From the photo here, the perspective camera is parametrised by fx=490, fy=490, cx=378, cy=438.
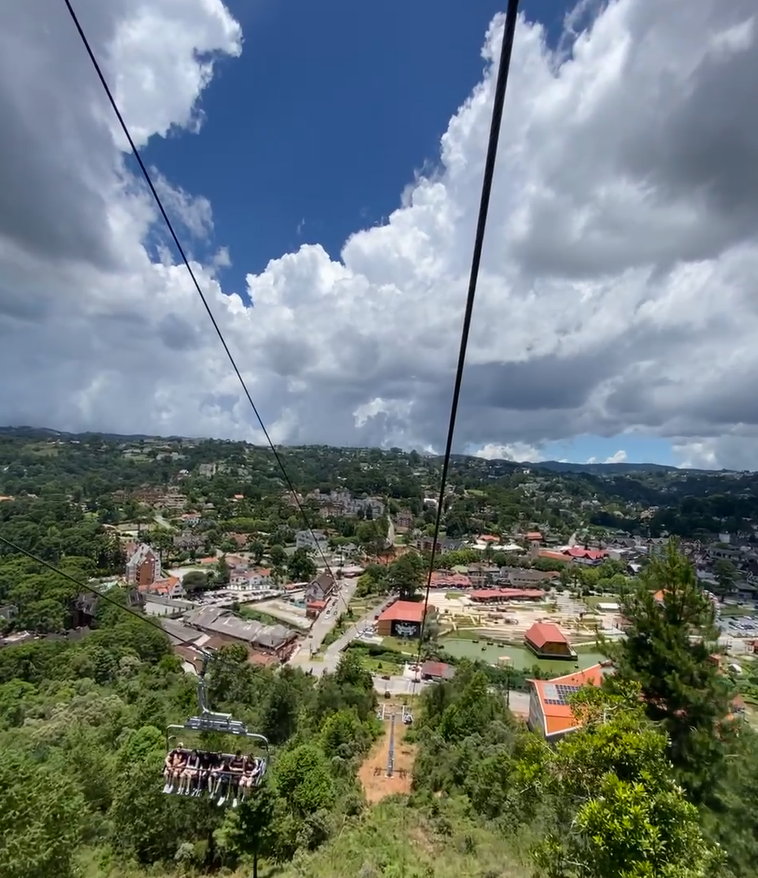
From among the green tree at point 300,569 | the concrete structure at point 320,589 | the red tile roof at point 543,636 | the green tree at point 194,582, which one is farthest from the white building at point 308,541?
the red tile roof at point 543,636

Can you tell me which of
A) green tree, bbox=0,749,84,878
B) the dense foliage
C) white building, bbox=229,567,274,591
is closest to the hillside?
the dense foliage

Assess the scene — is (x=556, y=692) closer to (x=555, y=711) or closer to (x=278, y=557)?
(x=555, y=711)

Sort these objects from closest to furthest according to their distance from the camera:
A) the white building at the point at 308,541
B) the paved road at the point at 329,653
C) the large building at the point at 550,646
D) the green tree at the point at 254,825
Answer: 1. the green tree at the point at 254,825
2. the paved road at the point at 329,653
3. the large building at the point at 550,646
4. the white building at the point at 308,541

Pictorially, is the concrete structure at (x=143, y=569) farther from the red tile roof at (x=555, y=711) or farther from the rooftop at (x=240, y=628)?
the red tile roof at (x=555, y=711)

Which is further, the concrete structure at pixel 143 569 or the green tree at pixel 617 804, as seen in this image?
the concrete structure at pixel 143 569

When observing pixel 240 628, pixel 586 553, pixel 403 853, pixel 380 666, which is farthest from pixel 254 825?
pixel 586 553

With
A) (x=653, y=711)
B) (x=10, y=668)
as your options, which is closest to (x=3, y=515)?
(x=10, y=668)
